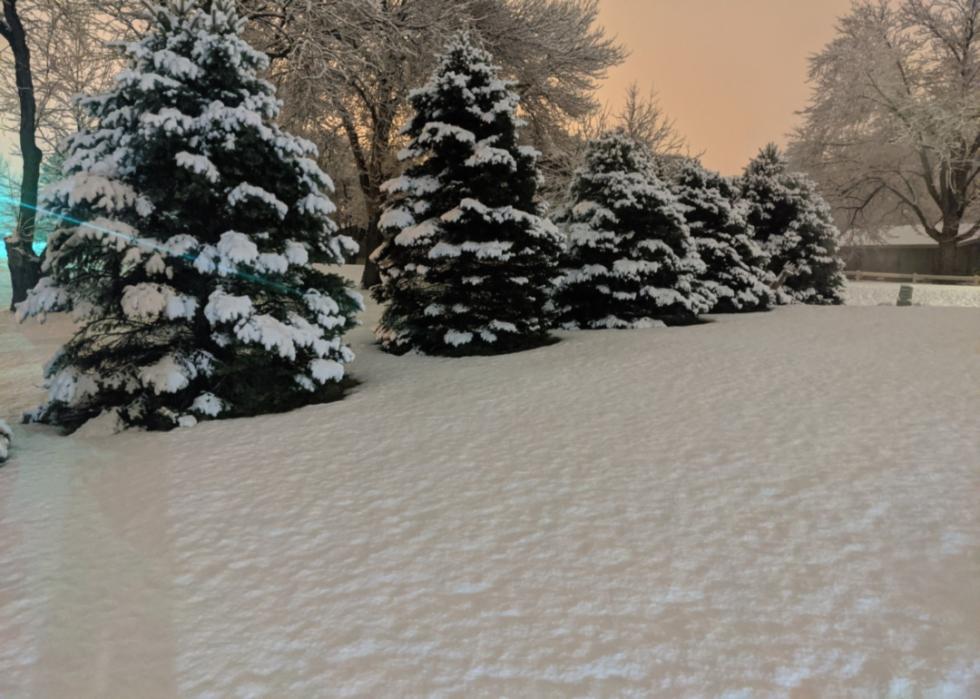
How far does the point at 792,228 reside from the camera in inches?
733

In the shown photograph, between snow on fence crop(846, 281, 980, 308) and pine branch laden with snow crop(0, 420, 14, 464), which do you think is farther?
snow on fence crop(846, 281, 980, 308)

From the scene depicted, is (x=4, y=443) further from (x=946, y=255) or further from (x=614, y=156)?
(x=946, y=255)

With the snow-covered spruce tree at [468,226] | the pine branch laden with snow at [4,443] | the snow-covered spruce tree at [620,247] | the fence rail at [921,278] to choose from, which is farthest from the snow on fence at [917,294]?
the pine branch laden with snow at [4,443]

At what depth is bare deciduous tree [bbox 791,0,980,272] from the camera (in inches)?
934

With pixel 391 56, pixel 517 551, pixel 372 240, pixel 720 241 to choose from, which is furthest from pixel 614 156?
pixel 517 551

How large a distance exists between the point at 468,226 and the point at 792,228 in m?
12.2

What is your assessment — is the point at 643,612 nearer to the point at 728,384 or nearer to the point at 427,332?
the point at 728,384

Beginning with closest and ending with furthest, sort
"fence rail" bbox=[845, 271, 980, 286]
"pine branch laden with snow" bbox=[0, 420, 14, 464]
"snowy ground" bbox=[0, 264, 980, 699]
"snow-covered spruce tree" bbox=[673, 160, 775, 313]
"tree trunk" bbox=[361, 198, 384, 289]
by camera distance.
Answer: "snowy ground" bbox=[0, 264, 980, 699] → "pine branch laden with snow" bbox=[0, 420, 14, 464] → "snow-covered spruce tree" bbox=[673, 160, 775, 313] → "tree trunk" bbox=[361, 198, 384, 289] → "fence rail" bbox=[845, 271, 980, 286]

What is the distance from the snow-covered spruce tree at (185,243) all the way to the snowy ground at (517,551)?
2.34ft

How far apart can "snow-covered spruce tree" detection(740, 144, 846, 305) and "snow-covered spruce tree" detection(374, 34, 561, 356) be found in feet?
34.8

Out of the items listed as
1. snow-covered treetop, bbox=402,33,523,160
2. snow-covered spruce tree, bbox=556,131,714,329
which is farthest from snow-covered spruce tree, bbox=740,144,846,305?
snow-covered treetop, bbox=402,33,523,160

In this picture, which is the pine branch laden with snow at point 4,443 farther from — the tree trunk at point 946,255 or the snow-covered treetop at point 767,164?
the tree trunk at point 946,255

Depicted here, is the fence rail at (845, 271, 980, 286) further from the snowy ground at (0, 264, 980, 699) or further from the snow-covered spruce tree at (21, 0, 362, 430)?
the snow-covered spruce tree at (21, 0, 362, 430)

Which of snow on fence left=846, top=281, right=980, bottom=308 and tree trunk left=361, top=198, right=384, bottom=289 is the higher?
tree trunk left=361, top=198, right=384, bottom=289
